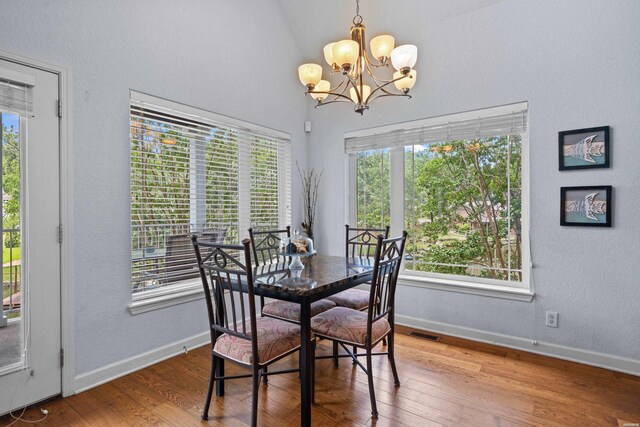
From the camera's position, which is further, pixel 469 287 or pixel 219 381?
pixel 469 287

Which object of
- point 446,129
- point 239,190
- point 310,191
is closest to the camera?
point 446,129

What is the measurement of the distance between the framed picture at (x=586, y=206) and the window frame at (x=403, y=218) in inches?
10.4

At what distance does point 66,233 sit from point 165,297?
33.8 inches

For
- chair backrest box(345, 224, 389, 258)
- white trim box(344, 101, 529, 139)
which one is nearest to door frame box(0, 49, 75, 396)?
chair backrest box(345, 224, 389, 258)

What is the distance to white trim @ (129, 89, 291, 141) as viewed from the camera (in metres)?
2.53

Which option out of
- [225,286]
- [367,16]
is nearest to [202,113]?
[225,286]

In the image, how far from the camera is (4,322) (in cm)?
194

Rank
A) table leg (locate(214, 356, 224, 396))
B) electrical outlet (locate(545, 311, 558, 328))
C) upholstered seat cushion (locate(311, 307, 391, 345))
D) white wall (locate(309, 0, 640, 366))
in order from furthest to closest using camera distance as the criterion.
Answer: electrical outlet (locate(545, 311, 558, 328))
white wall (locate(309, 0, 640, 366))
table leg (locate(214, 356, 224, 396))
upholstered seat cushion (locate(311, 307, 391, 345))

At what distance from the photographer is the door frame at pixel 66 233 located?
2109mm

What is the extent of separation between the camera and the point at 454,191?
10.7 feet

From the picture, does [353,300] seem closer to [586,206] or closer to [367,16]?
[586,206]

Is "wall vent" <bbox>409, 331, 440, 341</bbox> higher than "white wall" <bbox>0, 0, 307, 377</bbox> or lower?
lower

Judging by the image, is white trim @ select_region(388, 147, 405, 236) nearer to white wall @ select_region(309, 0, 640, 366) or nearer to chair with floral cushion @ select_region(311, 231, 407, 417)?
white wall @ select_region(309, 0, 640, 366)

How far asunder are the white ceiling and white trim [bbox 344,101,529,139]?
825mm
